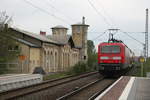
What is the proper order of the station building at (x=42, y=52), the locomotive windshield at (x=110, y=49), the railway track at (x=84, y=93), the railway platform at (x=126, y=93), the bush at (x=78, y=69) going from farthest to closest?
the bush at (x=78, y=69), the station building at (x=42, y=52), the locomotive windshield at (x=110, y=49), the railway track at (x=84, y=93), the railway platform at (x=126, y=93)

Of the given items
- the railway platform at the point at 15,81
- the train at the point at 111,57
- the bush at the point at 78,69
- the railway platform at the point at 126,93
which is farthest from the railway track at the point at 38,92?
the bush at the point at 78,69

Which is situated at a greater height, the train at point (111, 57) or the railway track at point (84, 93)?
the train at point (111, 57)

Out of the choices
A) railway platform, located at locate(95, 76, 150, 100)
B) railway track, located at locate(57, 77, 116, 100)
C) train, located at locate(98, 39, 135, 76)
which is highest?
train, located at locate(98, 39, 135, 76)

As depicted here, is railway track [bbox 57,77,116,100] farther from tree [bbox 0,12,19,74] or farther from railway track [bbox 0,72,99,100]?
tree [bbox 0,12,19,74]

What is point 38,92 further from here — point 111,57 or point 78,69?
point 78,69

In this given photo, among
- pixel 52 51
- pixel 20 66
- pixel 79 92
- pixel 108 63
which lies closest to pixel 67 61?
pixel 52 51

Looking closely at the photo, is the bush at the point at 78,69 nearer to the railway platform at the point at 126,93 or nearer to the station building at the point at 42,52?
the station building at the point at 42,52

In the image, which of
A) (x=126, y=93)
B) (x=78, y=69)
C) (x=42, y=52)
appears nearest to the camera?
(x=126, y=93)

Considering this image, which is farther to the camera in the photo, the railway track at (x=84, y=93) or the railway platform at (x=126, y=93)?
the railway track at (x=84, y=93)

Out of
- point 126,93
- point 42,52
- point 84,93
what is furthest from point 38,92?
point 42,52

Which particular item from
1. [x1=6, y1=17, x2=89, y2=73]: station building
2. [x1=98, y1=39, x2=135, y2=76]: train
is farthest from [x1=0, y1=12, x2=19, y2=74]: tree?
[x1=98, y1=39, x2=135, y2=76]: train

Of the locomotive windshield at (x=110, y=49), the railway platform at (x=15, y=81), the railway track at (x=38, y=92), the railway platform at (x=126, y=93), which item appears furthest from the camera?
the locomotive windshield at (x=110, y=49)

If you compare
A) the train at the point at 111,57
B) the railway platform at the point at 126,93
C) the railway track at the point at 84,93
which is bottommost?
the railway track at the point at 84,93

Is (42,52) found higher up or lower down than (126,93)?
higher up
